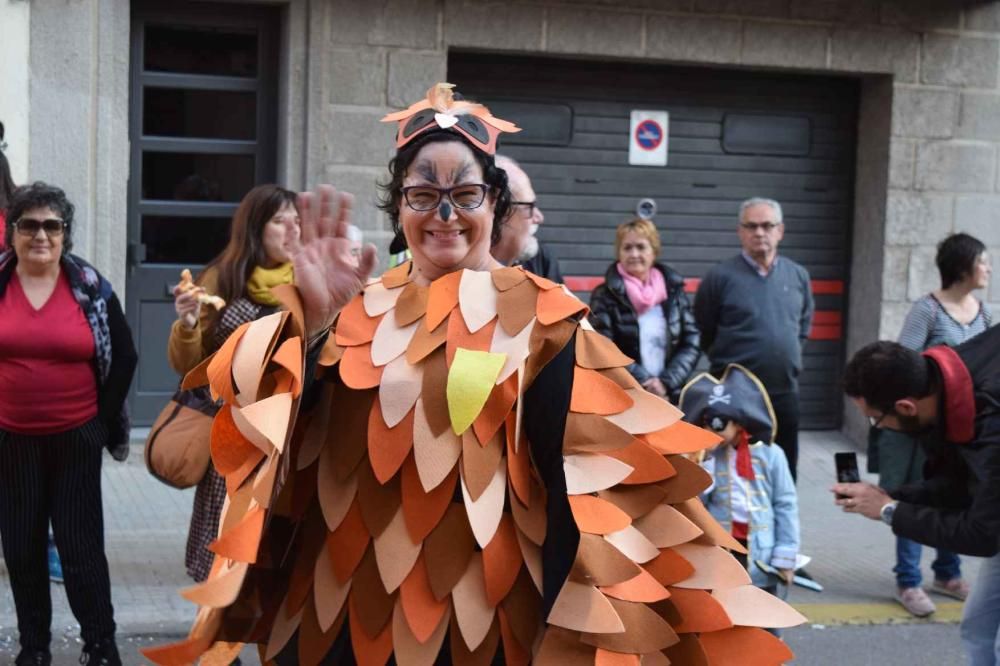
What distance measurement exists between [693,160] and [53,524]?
5.98 meters

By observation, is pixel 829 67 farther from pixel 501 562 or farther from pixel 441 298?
pixel 501 562

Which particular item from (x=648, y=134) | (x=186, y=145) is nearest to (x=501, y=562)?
(x=186, y=145)

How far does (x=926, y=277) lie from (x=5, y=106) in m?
6.32

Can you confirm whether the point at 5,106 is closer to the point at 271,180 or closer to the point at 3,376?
the point at 271,180

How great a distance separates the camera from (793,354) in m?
7.23

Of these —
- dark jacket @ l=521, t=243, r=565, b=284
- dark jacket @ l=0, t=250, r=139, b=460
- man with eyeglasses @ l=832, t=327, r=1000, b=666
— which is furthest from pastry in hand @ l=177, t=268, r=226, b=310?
man with eyeglasses @ l=832, t=327, r=1000, b=666

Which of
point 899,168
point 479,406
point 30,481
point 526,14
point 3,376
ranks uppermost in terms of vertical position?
point 526,14

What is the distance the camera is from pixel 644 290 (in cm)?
696

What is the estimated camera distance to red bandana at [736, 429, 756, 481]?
540 cm

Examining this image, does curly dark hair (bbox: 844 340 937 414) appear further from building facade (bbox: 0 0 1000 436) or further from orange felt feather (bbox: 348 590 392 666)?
building facade (bbox: 0 0 1000 436)

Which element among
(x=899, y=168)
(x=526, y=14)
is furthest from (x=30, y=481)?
(x=899, y=168)

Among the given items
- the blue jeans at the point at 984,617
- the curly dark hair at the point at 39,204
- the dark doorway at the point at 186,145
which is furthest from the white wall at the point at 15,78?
the blue jeans at the point at 984,617

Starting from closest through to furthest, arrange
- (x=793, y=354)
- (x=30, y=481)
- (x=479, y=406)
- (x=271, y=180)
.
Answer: (x=479, y=406) < (x=30, y=481) < (x=793, y=354) < (x=271, y=180)

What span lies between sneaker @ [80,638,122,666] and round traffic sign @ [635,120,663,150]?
575 centimetres
